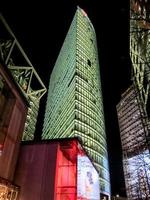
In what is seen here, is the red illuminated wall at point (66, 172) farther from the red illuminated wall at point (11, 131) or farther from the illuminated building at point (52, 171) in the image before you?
the red illuminated wall at point (11, 131)

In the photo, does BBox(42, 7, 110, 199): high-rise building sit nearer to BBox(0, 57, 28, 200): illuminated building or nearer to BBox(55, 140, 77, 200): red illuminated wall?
BBox(55, 140, 77, 200): red illuminated wall

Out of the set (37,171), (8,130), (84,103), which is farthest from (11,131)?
Result: (84,103)

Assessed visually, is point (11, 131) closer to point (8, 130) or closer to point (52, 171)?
point (8, 130)

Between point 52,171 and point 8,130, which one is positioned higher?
point 8,130

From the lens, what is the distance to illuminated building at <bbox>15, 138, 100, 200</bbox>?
1322 cm

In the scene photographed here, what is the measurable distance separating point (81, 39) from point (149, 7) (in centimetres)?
6768

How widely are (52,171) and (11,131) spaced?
3891 millimetres

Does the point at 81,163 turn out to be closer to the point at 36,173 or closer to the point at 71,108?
the point at 36,173

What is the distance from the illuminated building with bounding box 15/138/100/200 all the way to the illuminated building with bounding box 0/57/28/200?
679 millimetres

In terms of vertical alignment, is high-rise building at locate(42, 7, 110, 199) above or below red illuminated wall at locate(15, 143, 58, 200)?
above

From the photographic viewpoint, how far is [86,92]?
66.3m

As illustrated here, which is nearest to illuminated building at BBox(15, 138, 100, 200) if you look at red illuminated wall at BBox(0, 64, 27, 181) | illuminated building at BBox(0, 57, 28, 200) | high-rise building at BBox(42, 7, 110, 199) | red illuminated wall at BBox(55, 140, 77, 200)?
red illuminated wall at BBox(55, 140, 77, 200)

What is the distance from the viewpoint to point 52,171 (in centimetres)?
1360

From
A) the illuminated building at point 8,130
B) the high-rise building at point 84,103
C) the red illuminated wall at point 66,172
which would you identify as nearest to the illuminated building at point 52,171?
the red illuminated wall at point 66,172
